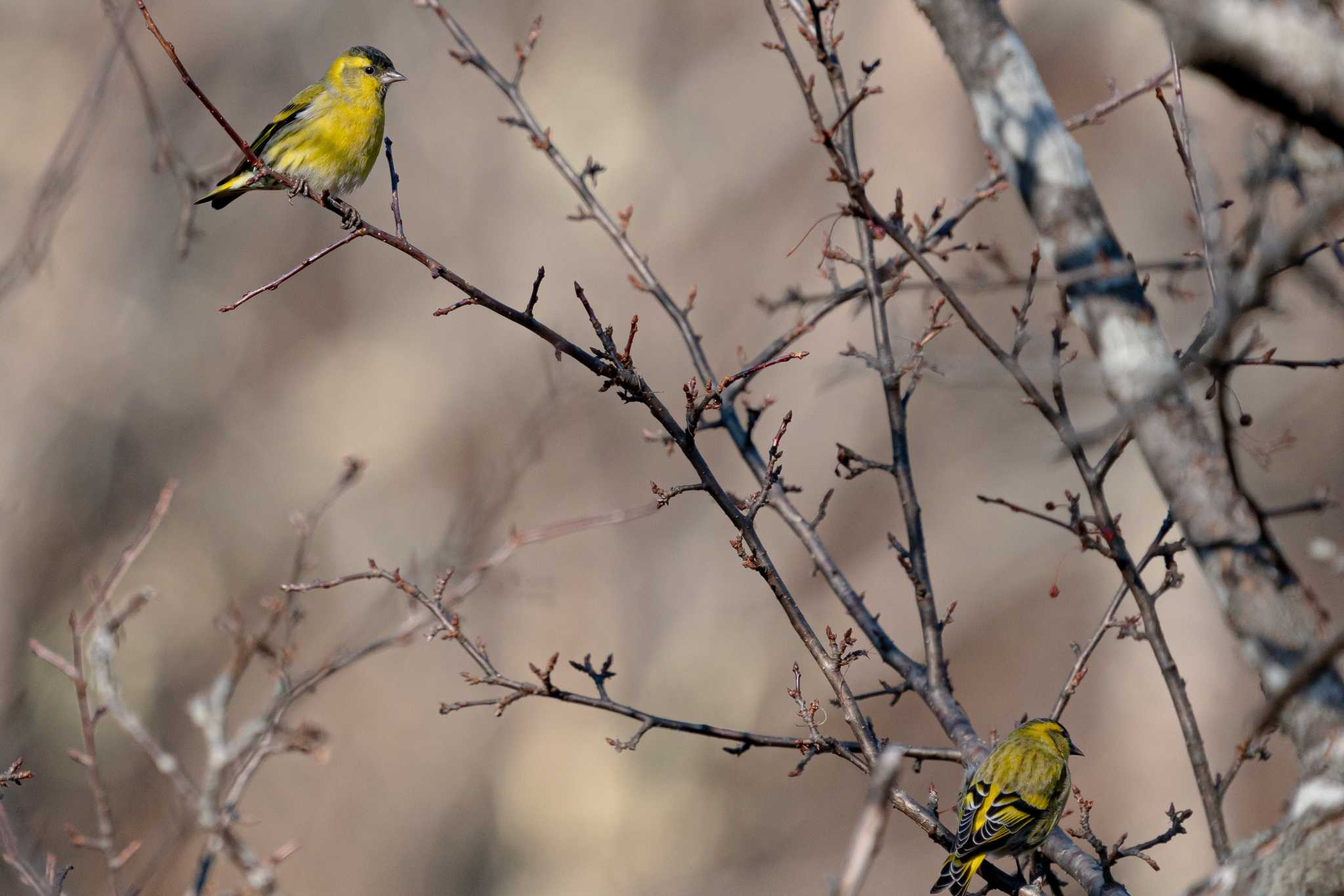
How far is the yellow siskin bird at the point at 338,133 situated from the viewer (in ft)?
16.7

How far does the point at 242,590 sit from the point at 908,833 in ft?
24.9

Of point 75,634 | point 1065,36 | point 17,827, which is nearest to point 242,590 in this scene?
point 17,827

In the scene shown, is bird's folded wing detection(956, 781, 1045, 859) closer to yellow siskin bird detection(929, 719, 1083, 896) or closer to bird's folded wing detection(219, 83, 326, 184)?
yellow siskin bird detection(929, 719, 1083, 896)

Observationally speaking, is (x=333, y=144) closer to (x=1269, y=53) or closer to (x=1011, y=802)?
(x=1011, y=802)

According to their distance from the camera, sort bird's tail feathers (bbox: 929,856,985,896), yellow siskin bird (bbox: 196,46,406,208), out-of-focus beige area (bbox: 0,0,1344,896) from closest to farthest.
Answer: bird's tail feathers (bbox: 929,856,985,896) < yellow siskin bird (bbox: 196,46,406,208) < out-of-focus beige area (bbox: 0,0,1344,896)

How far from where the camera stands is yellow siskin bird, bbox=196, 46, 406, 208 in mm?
5078

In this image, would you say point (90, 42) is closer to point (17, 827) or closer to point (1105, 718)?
point (17, 827)

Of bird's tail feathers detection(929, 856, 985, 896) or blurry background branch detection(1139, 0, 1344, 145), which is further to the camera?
bird's tail feathers detection(929, 856, 985, 896)

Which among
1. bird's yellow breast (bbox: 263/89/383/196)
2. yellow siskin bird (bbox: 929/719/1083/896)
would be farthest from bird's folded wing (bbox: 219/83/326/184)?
yellow siskin bird (bbox: 929/719/1083/896)

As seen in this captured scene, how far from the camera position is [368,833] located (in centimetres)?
1169

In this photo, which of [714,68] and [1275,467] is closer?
[1275,467]

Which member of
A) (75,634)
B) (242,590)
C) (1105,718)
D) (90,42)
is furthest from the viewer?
(1105,718)

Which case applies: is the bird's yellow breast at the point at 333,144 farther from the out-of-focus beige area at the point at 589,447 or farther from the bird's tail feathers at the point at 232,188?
the out-of-focus beige area at the point at 589,447

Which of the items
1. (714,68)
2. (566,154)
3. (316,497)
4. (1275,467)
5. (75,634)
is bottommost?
(75,634)
